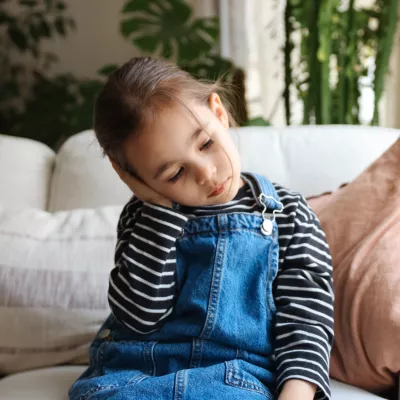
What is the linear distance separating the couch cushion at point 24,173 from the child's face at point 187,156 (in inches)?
26.8

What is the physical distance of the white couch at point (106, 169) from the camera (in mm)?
1258

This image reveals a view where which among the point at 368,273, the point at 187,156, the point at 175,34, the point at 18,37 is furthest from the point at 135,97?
the point at 18,37

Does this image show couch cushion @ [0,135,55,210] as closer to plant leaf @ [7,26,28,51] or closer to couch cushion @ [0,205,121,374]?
couch cushion @ [0,205,121,374]

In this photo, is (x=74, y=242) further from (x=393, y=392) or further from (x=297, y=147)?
(x=393, y=392)

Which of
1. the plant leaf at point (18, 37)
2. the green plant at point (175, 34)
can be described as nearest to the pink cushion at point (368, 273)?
the green plant at point (175, 34)

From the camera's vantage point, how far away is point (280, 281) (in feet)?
2.99

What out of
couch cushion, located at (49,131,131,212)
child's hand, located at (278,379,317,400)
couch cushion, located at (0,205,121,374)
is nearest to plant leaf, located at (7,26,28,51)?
couch cushion, located at (49,131,131,212)

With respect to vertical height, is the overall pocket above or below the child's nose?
below

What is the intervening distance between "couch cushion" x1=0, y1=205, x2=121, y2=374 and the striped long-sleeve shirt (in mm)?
268

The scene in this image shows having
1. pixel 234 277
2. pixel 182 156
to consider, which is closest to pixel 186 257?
pixel 234 277

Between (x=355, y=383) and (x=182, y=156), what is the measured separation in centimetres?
50

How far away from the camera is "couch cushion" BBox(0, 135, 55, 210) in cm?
144

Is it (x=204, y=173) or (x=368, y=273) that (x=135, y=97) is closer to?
(x=204, y=173)

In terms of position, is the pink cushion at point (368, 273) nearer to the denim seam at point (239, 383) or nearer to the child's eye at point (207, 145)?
the denim seam at point (239, 383)
